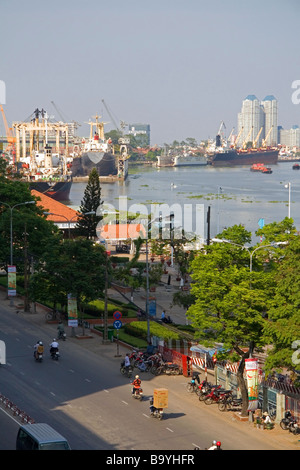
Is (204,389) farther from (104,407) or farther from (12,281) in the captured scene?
(12,281)

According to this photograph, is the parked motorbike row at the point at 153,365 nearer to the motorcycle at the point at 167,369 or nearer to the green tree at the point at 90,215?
the motorcycle at the point at 167,369

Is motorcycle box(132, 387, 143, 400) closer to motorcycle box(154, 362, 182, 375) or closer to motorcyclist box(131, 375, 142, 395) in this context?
motorcyclist box(131, 375, 142, 395)

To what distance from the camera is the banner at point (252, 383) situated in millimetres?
35000

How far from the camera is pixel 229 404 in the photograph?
36938 mm

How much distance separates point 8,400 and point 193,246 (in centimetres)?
5308

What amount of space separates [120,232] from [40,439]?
2723 inches

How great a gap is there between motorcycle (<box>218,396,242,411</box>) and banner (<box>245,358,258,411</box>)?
6.08 feet

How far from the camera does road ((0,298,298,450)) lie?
32062 millimetres

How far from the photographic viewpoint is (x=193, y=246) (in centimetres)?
8800

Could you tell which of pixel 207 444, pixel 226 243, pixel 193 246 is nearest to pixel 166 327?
pixel 226 243

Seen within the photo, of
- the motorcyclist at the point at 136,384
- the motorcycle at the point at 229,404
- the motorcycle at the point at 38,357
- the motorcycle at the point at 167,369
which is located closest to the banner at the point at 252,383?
the motorcycle at the point at 229,404

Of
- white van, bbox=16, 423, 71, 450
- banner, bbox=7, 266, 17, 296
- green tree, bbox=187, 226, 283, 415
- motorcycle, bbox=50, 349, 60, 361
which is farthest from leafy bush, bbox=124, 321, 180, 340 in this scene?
white van, bbox=16, 423, 71, 450

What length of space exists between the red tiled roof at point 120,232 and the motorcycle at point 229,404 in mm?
56825
